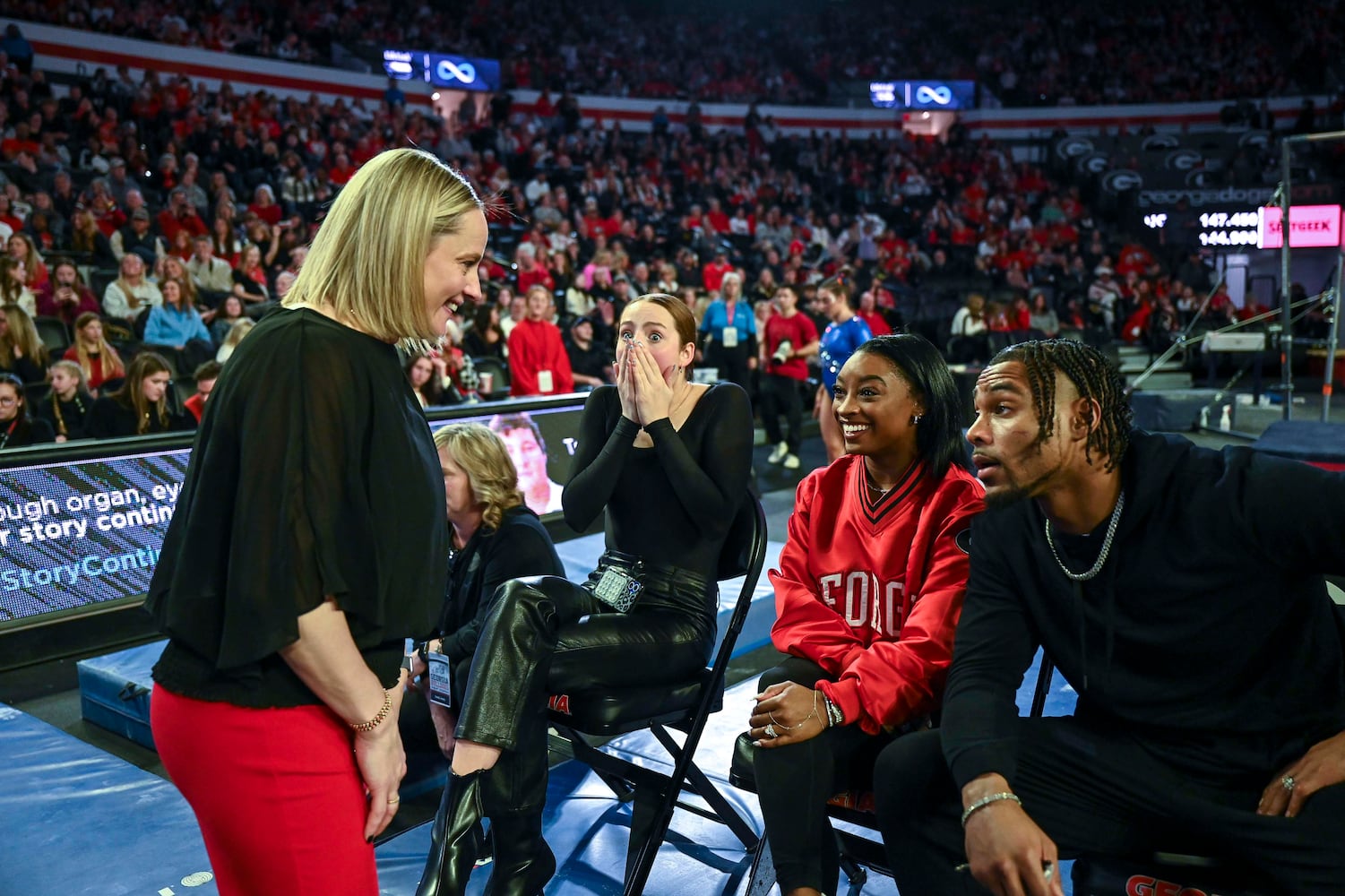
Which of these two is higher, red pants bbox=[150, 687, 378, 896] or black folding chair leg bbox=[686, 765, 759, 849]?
red pants bbox=[150, 687, 378, 896]

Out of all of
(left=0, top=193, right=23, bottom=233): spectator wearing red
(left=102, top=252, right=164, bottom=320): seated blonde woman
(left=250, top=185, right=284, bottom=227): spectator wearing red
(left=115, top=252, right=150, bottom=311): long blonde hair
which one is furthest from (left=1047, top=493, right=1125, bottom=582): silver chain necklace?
(left=250, top=185, right=284, bottom=227): spectator wearing red

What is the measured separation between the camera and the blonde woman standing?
3.93ft

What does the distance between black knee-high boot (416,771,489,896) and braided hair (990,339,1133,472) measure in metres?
1.34

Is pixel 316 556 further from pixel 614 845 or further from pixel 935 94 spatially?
pixel 935 94

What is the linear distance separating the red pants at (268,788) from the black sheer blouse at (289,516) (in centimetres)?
3

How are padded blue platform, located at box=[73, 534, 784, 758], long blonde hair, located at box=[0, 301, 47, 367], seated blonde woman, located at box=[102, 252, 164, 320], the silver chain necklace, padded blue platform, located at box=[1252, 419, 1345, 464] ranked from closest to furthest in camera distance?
1. the silver chain necklace
2. padded blue platform, located at box=[73, 534, 784, 758]
3. padded blue platform, located at box=[1252, 419, 1345, 464]
4. long blonde hair, located at box=[0, 301, 47, 367]
5. seated blonde woman, located at box=[102, 252, 164, 320]

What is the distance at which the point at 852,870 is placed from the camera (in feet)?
7.88

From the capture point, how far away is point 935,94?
2373 cm

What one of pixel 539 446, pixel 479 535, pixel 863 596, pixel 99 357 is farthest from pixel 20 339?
pixel 863 596

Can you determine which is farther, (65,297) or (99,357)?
(65,297)

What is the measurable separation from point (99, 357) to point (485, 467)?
16.2 feet

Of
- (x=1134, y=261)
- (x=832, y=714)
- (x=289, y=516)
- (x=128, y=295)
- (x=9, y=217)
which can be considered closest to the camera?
(x=289, y=516)

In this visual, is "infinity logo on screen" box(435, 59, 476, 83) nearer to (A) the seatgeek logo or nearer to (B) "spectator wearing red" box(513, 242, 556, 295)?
(B) "spectator wearing red" box(513, 242, 556, 295)

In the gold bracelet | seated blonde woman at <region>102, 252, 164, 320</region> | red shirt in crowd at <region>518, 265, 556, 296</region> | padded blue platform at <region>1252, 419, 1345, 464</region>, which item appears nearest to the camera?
the gold bracelet
